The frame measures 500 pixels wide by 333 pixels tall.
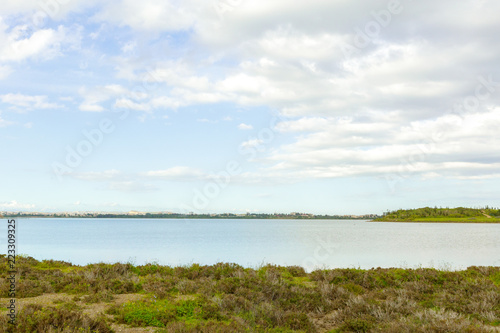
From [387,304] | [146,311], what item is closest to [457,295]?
[387,304]

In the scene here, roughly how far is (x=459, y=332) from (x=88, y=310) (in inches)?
403

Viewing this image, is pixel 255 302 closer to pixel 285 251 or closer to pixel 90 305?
pixel 90 305

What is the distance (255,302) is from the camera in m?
12.2

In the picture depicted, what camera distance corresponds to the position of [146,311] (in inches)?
414

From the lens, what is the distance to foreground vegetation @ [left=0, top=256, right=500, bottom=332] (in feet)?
30.1

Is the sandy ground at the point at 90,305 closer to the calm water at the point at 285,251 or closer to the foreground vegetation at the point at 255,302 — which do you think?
the foreground vegetation at the point at 255,302

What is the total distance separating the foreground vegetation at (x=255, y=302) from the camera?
30.1ft

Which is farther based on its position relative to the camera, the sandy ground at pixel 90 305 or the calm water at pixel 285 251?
the calm water at pixel 285 251

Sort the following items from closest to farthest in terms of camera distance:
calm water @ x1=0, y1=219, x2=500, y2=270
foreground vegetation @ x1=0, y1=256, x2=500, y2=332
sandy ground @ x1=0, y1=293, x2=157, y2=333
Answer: foreground vegetation @ x1=0, y1=256, x2=500, y2=332 < sandy ground @ x1=0, y1=293, x2=157, y2=333 < calm water @ x1=0, y1=219, x2=500, y2=270

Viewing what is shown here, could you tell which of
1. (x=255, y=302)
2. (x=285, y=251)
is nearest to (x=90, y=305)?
(x=255, y=302)

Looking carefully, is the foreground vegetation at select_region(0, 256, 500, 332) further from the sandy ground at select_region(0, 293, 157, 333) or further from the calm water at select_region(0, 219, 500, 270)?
the calm water at select_region(0, 219, 500, 270)

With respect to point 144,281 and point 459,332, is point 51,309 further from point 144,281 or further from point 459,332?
point 459,332

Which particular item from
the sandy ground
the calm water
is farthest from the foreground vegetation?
the calm water

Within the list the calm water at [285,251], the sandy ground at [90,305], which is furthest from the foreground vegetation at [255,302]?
the calm water at [285,251]
